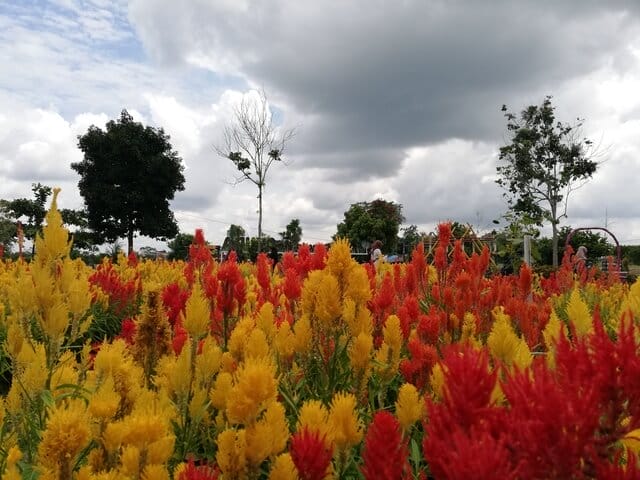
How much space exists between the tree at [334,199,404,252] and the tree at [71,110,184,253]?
84.7 ft

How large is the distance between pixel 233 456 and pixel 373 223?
211 feet

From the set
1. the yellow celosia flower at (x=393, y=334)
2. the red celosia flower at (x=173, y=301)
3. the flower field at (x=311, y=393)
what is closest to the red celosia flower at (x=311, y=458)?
the flower field at (x=311, y=393)

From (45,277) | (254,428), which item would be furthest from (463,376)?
(45,277)

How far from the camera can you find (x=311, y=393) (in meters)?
1.91

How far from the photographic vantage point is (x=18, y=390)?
4.72 feet

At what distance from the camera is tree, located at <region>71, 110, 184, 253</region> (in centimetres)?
3722

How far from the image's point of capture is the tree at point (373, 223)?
64312 millimetres

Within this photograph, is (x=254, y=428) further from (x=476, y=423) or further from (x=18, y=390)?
(x=18, y=390)

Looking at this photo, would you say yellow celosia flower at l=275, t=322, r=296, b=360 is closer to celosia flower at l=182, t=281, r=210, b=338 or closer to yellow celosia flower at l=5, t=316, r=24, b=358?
celosia flower at l=182, t=281, r=210, b=338

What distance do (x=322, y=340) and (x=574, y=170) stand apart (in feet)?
117

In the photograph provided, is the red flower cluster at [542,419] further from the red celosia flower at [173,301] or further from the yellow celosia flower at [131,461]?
the red celosia flower at [173,301]

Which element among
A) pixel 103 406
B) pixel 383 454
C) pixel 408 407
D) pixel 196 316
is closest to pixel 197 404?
pixel 196 316

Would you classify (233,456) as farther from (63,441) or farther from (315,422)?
(63,441)

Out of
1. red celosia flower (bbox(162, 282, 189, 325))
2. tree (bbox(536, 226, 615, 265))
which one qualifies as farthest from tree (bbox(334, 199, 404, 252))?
red celosia flower (bbox(162, 282, 189, 325))
